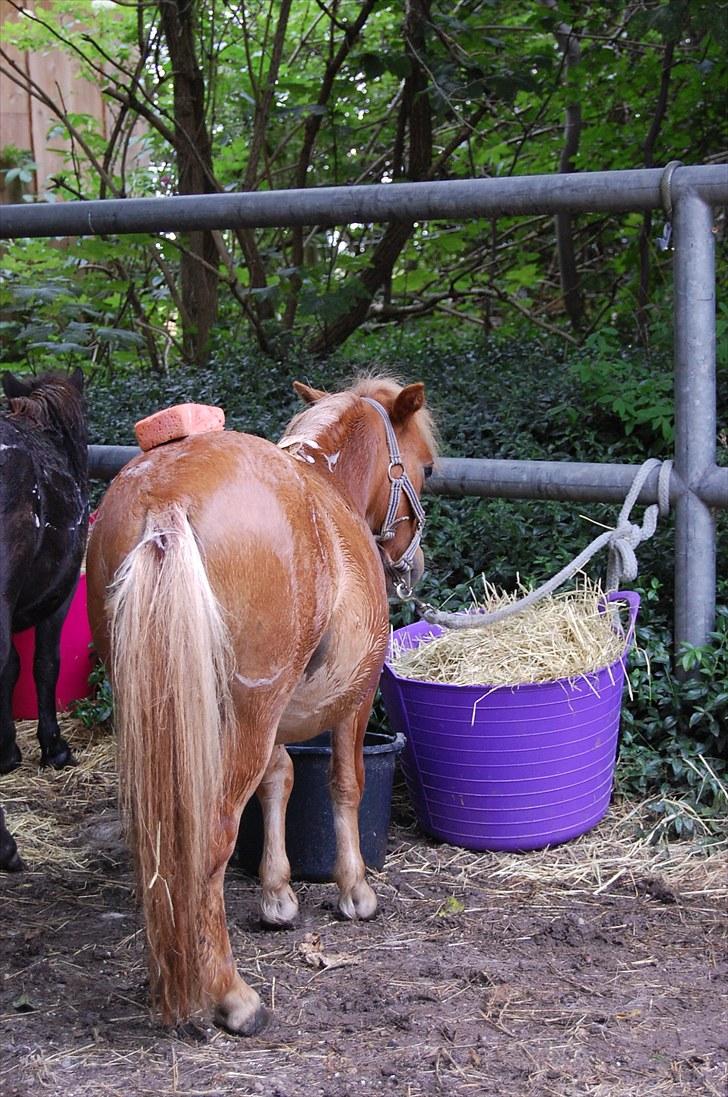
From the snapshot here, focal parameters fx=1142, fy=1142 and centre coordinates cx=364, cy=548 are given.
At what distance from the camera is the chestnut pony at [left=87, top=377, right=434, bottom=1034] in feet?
7.59

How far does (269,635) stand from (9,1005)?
43.7 inches

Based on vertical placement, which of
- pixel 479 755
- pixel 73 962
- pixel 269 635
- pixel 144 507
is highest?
pixel 144 507

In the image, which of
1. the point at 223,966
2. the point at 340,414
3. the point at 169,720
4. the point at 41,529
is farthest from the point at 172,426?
the point at 41,529

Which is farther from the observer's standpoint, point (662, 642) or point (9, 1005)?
point (662, 642)

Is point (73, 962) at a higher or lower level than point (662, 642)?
lower

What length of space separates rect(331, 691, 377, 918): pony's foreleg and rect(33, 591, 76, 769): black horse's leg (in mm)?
1748

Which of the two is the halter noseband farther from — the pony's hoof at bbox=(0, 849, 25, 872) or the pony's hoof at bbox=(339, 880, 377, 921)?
the pony's hoof at bbox=(0, 849, 25, 872)

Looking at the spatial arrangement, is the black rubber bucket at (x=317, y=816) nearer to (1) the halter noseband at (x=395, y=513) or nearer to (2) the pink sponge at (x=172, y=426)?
(1) the halter noseband at (x=395, y=513)

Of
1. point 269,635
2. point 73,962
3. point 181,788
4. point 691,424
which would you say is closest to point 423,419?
point 691,424

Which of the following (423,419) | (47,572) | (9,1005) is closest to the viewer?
(9,1005)

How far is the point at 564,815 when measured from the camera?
11.8 feet

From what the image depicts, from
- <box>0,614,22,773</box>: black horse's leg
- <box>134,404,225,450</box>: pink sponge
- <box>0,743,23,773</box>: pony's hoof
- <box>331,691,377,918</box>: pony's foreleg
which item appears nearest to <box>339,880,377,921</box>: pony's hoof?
<box>331,691,377,918</box>: pony's foreleg

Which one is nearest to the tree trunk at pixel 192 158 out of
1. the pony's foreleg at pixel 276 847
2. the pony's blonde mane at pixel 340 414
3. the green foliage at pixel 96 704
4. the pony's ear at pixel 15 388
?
the pony's ear at pixel 15 388

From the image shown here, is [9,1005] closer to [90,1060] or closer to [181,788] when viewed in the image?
[90,1060]
